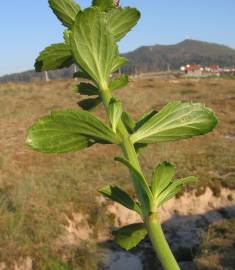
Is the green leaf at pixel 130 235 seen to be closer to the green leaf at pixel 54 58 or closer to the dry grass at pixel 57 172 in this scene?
the green leaf at pixel 54 58

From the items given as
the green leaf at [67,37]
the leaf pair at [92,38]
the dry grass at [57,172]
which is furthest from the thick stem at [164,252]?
the dry grass at [57,172]

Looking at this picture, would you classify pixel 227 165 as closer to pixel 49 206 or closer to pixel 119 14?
pixel 49 206

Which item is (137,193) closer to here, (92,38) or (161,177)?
(161,177)

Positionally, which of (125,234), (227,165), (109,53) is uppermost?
(109,53)

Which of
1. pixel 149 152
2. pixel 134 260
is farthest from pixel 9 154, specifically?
pixel 134 260

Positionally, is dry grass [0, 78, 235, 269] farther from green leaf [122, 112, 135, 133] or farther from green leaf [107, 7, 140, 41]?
green leaf [107, 7, 140, 41]

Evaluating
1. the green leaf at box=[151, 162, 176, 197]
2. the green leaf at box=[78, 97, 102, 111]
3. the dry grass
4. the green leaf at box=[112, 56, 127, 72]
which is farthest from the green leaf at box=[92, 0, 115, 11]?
the dry grass
